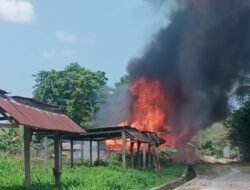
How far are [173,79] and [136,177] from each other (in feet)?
82.2

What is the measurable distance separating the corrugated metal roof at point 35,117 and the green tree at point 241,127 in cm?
3827

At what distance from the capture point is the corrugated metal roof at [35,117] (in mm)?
13820

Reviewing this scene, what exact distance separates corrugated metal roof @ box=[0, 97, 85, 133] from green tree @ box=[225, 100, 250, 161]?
38.3m

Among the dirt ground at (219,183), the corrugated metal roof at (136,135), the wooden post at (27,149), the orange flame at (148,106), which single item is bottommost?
the dirt ground at (219,183)

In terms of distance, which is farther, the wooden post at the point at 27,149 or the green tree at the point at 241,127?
the green tree at the point at 241,127

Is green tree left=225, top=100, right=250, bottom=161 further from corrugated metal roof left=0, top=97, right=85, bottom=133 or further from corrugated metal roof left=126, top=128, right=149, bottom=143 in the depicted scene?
corrugated metal roof left=0, top=97, right=85, bottom=133

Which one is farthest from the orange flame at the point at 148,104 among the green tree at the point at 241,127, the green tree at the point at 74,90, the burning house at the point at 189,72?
the green tree at the point at 241,127

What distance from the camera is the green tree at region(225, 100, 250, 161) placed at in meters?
55.5

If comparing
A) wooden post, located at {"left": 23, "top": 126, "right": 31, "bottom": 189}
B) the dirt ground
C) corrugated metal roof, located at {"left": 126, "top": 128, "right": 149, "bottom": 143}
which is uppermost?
corrugated metal roof, located at {"left": 126, "top": 128, "right": 149, "bottom": 143}

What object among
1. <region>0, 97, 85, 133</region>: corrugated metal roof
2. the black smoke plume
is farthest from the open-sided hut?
the black smoke plume

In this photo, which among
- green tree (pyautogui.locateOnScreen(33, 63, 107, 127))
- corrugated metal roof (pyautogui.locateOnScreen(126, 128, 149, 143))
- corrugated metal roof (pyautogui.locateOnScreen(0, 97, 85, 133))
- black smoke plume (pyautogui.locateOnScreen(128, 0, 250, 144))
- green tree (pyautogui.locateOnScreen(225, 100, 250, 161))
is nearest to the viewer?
corrugated metal roof (pyautogui.locateOnScreen(0, 97, 85, 133))

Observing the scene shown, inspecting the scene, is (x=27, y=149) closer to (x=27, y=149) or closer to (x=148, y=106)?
(x=27, y=149)

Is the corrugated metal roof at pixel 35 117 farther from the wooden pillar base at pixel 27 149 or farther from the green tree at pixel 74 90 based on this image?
the green tree at pixel 74 90

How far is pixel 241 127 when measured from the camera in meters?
56.3
